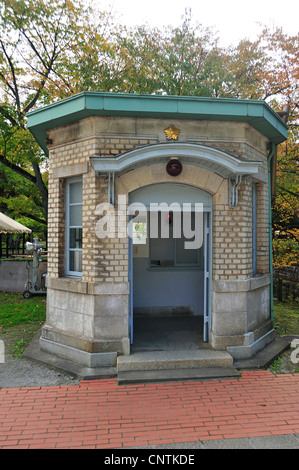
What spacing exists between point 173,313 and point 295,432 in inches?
191

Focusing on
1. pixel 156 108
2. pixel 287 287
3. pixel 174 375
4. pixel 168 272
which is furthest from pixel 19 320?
pixel 287 287

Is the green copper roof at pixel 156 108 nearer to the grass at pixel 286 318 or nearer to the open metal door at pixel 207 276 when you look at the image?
the open metal door at pixel 207 276

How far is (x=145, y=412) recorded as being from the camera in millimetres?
4156

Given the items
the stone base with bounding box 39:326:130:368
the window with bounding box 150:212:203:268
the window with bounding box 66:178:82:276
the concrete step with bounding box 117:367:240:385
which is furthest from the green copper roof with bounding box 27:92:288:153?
the concrete step with bounding box 117:367:240:385

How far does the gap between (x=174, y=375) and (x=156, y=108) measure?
4300 mm

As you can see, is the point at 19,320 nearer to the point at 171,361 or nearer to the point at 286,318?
the point at 171,361

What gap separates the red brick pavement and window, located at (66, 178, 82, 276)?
218 cm

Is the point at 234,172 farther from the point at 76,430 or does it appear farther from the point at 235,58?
the point at 235,58

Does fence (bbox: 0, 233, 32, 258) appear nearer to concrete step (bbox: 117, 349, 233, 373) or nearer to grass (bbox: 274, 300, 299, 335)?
concrete step (bbox: 117, 349, 233, 373)

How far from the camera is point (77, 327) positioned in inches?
223

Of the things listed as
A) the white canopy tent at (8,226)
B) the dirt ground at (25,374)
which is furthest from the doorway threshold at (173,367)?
the white canopy tent at (8,226)

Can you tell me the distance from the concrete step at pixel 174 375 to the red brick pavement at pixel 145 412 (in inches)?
3.4

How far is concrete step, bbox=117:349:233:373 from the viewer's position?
5.17 metres
